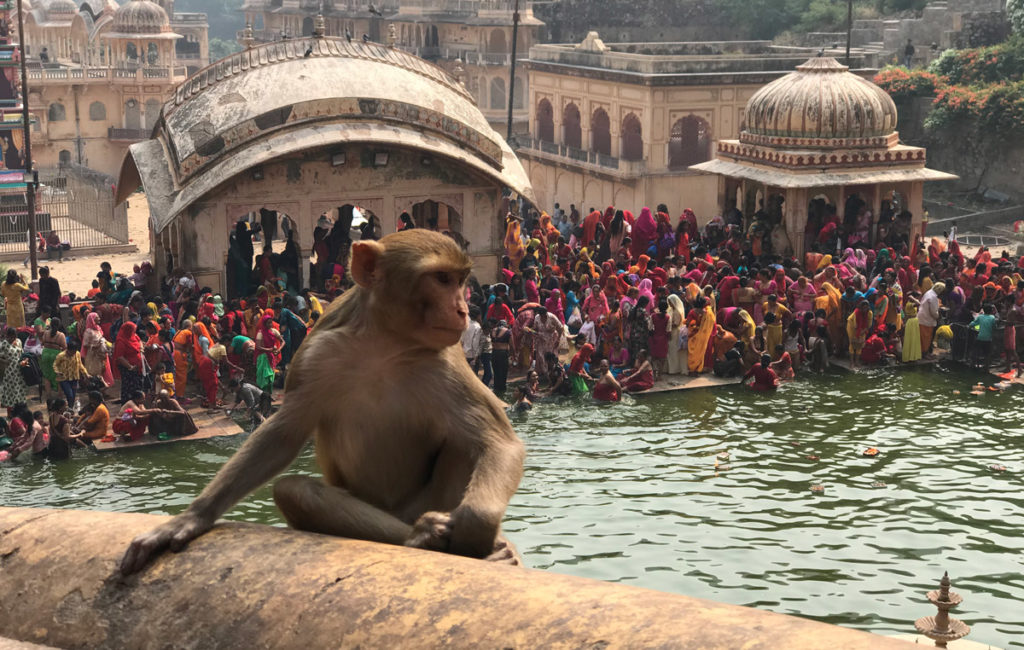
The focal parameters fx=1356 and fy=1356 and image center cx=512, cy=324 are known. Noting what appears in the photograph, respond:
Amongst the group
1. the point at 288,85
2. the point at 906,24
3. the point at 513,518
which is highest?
the point at 906,24

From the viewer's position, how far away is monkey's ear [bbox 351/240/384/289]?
3734 mm

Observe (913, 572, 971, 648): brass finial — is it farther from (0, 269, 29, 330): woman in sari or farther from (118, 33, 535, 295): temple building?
(0, 269, 29, 330): woman in sari

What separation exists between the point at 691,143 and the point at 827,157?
10.0m

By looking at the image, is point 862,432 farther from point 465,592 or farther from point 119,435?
point 465,592

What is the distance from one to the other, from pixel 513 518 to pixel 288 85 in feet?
29.3

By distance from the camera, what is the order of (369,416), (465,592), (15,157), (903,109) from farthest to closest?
(903,109)
(15,157)
(369,416)
(465,592)

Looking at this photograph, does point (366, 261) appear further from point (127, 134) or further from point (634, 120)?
point (127, 134)

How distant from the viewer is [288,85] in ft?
60.4

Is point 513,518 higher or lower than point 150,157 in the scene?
lower

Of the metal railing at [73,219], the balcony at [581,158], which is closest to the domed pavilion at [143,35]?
the metal railing at [73,219]

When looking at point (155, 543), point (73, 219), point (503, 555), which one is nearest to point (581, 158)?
point (73, 219)

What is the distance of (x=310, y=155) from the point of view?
1808 cm

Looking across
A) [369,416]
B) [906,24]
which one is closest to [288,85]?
[369,416]

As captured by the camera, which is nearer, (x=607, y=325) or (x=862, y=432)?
(x=862, y=432)
